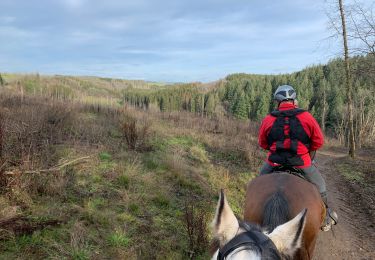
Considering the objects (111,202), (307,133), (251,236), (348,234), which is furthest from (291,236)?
(348,234)

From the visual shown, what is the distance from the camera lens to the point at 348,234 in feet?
20.2

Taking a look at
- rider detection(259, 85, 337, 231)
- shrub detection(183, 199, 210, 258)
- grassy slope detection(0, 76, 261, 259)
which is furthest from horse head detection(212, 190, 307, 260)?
shrub detection(183, 199, 210, 258)

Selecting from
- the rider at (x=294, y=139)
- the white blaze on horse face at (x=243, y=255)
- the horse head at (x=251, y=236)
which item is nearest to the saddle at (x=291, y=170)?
the rider at (x=294, y=139)

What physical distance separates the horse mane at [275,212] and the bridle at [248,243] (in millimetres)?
907

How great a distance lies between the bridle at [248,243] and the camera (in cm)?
163

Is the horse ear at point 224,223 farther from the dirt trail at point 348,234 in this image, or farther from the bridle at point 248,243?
the dirt trail at point 348,234

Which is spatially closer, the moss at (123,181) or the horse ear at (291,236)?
the horse ear at (291,236)

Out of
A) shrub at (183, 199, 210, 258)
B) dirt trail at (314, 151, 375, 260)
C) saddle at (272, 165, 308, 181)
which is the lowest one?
dirt trail at (314, 151, 375, 260)

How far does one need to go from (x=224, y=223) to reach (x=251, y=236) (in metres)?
0.18

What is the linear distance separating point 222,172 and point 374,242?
398 cm

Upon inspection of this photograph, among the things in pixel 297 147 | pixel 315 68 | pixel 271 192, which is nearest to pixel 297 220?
pixel 271 192

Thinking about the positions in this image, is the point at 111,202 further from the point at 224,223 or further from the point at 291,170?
the point at 224,223

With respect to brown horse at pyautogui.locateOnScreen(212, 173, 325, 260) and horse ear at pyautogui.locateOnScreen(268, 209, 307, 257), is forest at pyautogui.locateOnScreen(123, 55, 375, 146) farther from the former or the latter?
horse ear at pyautogui.locateOnScreen(268, 209, 307, 257)

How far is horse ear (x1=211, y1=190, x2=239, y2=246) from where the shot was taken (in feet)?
5.94
